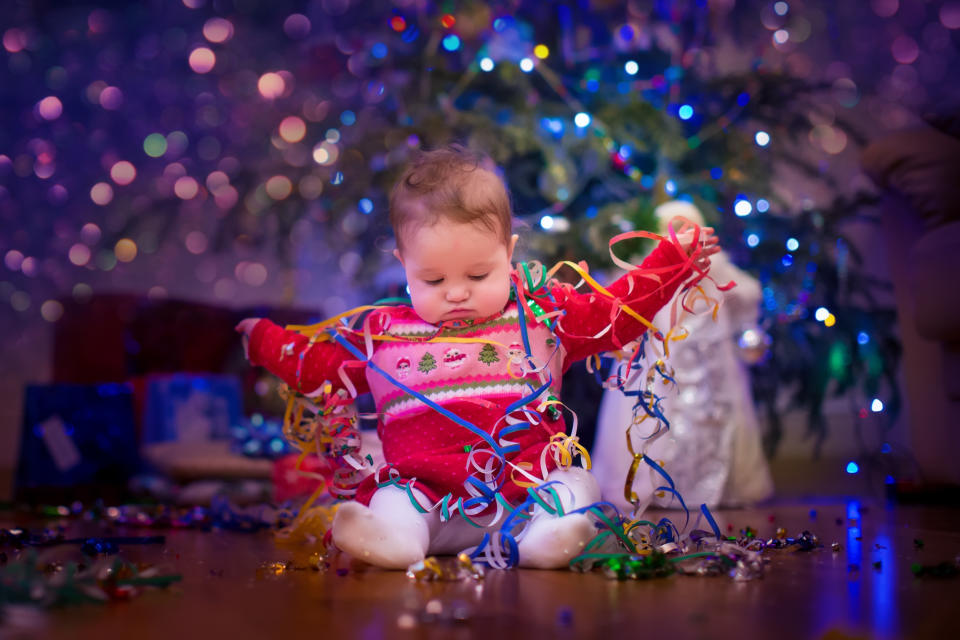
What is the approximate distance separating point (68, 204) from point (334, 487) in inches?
105

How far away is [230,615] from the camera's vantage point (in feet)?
2.77

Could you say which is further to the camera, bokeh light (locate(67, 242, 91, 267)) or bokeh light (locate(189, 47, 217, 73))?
bokeh light (locate(189, 47, 217, 73))

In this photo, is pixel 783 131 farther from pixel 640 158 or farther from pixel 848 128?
pixel 640 158

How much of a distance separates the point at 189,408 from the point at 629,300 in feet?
6.14

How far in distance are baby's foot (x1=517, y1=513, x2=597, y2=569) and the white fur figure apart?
0.82 metres

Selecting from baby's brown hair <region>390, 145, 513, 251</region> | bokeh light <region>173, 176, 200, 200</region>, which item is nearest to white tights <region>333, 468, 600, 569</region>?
baby's brown hair <region>390, 145, 513, 251</region>

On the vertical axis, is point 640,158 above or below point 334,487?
above

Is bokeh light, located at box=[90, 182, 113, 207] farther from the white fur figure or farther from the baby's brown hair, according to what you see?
the baby's brown hair

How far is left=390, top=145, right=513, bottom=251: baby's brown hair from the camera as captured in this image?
124cm

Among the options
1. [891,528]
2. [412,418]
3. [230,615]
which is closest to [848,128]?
[891,528]

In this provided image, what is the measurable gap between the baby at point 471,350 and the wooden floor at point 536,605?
156 mm

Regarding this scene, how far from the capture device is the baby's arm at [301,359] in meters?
1.38

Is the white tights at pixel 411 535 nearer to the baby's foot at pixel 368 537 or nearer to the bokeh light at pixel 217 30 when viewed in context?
the baby's foot at pixel 368 537

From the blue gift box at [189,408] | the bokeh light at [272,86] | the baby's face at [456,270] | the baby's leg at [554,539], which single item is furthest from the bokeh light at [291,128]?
the baby's leg at [554,539]
